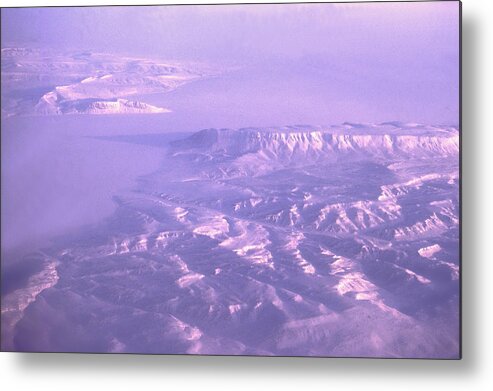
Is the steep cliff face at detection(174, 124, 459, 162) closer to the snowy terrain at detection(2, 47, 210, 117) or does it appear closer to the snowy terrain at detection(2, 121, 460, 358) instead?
the snowy terrain at detection(2, 121, 460, 358)

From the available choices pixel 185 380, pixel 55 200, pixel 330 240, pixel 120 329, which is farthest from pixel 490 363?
pixel 55 200

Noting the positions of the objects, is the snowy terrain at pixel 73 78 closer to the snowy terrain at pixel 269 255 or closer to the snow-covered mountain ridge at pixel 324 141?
the snowy terrain at pixel 269 255

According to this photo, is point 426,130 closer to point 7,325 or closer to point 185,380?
point 185,380

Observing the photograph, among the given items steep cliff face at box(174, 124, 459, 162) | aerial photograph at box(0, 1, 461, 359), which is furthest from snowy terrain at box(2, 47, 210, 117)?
steep cliff face at box(174, 124, 459, 162)

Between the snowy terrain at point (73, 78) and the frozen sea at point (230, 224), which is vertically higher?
the snowy terrain at point (73, 78)

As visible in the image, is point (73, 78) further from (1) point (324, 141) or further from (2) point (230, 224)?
(1) point (324, 141)

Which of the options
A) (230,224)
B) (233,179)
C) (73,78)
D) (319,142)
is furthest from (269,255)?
(73,78)

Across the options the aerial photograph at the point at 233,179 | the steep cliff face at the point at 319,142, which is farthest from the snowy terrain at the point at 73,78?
the steep cliff face at the point at 319,142

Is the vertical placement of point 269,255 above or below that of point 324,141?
below
